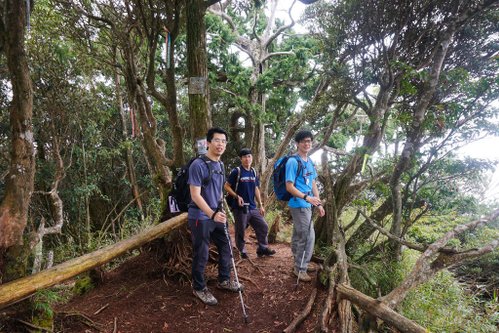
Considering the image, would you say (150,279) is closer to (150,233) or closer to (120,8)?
(150,233)

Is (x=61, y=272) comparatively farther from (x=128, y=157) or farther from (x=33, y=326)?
(x=128, y=157)

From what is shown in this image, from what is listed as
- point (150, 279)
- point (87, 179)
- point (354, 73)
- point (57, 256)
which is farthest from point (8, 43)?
point (87, 179)

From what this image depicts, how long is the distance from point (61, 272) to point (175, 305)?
1.55 metres

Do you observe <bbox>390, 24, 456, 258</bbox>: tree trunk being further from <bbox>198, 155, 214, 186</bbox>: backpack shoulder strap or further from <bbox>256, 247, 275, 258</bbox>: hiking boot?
<bbox>198, 155, 214, 186</bbox>: backpack shoulder strap

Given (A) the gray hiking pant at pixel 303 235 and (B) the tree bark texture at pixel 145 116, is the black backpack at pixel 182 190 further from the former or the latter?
(A) the gray hiking pant at pixel 303 235

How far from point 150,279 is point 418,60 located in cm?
612

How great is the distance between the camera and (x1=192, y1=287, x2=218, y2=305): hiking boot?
3965mm

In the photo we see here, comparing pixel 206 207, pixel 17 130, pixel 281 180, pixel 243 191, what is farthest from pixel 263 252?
pixel 17 130

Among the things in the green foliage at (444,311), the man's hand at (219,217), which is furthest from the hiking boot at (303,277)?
the man's hand at (219,217)

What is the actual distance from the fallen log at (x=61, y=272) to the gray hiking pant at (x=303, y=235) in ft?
6.83

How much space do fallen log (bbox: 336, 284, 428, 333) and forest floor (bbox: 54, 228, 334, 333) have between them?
0.51 meters

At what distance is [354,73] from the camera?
6.06 meters

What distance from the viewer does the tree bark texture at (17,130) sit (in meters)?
2.90

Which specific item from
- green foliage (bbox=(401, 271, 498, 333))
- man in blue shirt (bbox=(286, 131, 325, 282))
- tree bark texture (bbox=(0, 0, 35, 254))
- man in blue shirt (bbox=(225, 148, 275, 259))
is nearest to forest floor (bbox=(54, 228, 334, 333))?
man in blue shirt (bbox=(286, 131, 325, 282))
